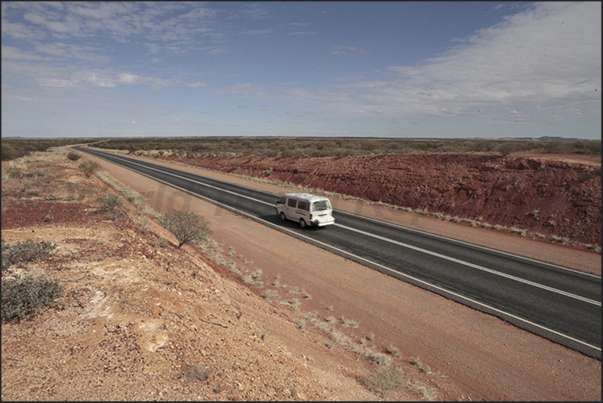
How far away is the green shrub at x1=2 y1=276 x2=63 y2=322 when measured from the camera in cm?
493

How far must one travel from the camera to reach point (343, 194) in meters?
28.6

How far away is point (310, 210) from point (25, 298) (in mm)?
12874

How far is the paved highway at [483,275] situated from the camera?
8266 mm

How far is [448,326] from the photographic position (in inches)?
323

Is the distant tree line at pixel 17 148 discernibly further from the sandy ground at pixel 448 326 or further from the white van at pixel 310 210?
the white van at pixel 310 210

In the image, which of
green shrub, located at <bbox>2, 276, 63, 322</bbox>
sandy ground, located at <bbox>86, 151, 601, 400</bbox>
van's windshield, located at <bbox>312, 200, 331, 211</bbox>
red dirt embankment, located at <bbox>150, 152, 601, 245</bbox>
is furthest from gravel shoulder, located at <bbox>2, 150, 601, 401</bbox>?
red dirt embankment, located at <bbox>150, 152, 601, 245</bbox>

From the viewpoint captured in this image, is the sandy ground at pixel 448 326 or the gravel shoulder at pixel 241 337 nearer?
the gravel shoulder at pixel 241 337

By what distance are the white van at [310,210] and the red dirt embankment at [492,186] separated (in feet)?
31.8

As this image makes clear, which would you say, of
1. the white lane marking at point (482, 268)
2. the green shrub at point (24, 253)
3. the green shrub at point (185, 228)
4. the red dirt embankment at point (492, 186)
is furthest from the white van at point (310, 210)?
the green shrub at point (24, 253)

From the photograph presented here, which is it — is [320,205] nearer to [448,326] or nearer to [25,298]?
[448,326]

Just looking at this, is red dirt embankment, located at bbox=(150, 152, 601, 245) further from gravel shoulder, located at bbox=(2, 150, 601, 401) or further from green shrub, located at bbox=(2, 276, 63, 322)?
green shrub, located at bbox=(2, 276, 63, 322)

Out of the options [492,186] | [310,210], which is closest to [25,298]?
[310,210]

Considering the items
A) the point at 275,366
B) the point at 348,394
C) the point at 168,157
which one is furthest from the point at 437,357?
the point at 168,157

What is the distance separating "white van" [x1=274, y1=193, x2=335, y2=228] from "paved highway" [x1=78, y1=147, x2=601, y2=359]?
51 cm
